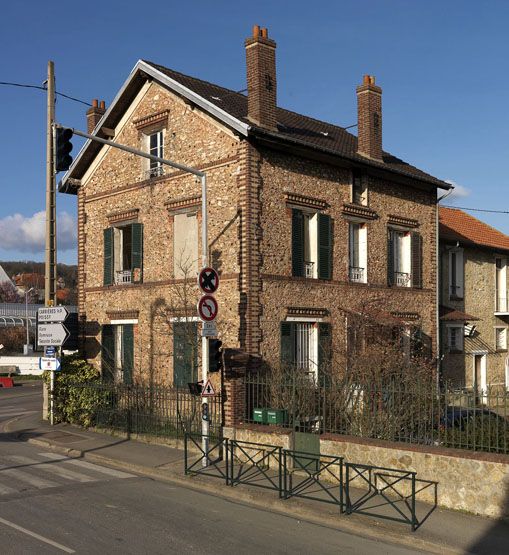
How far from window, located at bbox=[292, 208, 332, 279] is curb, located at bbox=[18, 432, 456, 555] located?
6.93m

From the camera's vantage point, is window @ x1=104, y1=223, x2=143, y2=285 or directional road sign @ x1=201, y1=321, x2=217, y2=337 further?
window @ x1=104, y1=223, x2=143, y2=285

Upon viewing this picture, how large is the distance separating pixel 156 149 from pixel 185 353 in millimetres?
6069

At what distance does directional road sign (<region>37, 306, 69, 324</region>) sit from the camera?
728 inches

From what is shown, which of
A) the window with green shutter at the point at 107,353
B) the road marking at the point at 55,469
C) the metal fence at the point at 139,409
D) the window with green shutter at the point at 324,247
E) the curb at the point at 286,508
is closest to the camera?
the curb at the point at 286,508

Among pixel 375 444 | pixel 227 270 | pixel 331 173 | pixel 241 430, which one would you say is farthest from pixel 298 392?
pixel 331 173

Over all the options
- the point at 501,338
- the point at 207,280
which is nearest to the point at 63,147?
the point at 207,280

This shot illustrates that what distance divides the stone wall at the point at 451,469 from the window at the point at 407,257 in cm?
1034

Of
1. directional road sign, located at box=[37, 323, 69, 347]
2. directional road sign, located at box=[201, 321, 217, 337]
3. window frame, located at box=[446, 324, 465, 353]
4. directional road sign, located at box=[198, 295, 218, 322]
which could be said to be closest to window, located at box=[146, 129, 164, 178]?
directional road sign, located at box=[37, 323, 69, 347]

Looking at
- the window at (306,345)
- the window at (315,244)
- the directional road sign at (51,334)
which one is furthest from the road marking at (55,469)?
the window at (315,244)

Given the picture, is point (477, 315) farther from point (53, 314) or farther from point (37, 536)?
point (37, 536)

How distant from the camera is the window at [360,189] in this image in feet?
67.1

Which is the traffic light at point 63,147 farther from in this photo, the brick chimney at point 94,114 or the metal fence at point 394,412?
the brick chimney at point 94,114

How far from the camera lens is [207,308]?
13.5m

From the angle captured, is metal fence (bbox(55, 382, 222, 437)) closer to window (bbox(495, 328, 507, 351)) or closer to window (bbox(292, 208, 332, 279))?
window (bbox(292, 208, 332, 279))
